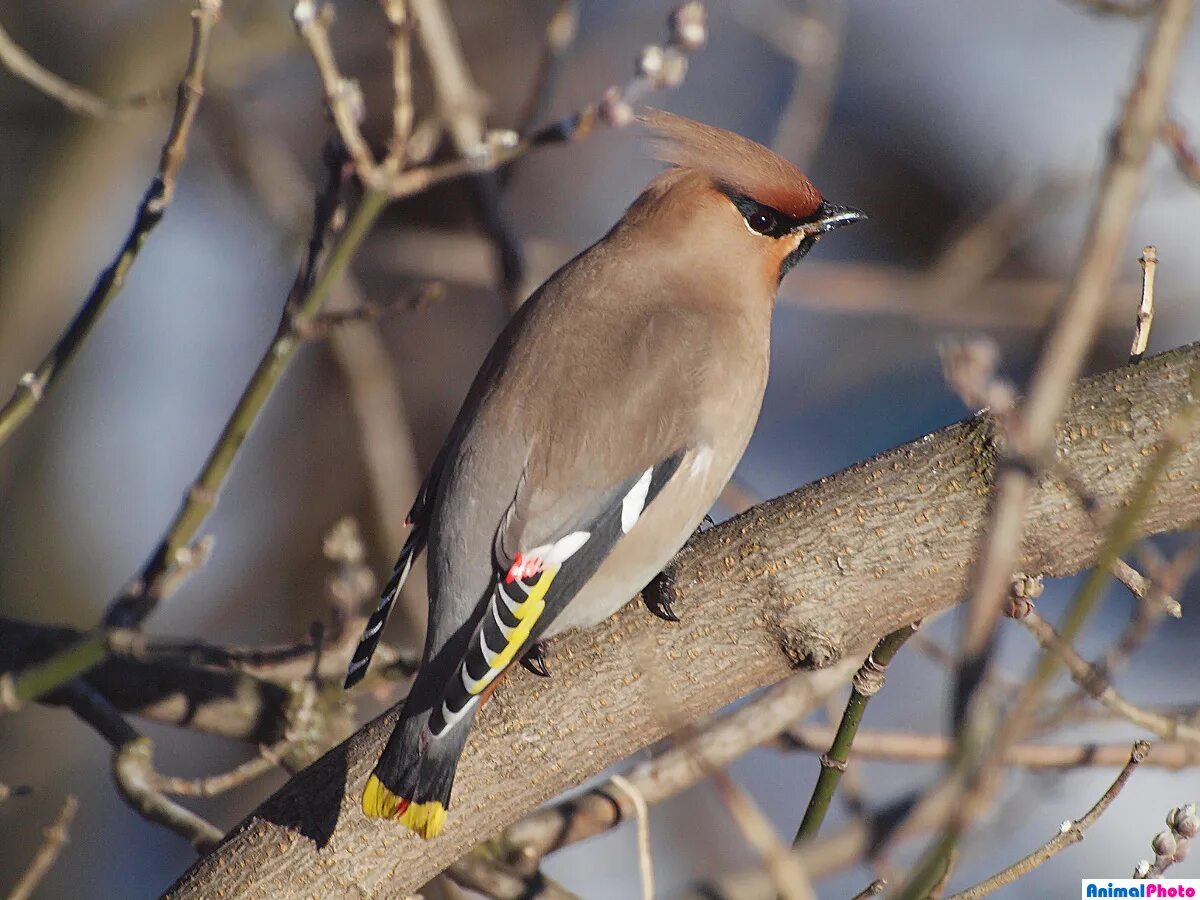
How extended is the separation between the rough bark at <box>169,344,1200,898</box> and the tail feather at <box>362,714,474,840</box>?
0.20 feet

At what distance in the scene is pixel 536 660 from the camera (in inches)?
108

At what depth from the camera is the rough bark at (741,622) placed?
7.64 ft

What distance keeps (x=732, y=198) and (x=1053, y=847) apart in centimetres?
184

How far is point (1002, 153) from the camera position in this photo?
5680mm

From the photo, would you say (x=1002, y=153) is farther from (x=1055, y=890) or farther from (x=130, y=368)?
(x=130, y=368)

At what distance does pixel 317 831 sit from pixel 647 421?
105 cm

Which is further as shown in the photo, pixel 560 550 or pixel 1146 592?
pixel 560 550

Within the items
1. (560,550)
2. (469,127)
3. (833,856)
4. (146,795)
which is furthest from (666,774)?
(469,127)

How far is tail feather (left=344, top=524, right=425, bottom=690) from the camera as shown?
2826mm

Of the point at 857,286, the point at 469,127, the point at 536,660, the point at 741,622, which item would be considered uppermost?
the point at 857,286

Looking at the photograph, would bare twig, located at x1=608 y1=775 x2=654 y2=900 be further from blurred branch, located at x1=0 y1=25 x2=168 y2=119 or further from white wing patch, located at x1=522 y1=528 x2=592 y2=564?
blurred branch, located at x1=0 y1=25 x2=168 y2=119

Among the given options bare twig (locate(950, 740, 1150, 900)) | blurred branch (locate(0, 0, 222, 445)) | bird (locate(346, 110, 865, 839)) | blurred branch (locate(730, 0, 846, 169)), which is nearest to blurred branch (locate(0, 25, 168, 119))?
blurred branch (locate(0, 0, 222, 445))

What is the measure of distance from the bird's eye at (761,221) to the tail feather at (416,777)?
1.53 metres

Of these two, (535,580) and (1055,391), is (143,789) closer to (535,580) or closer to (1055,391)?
(535,580)
